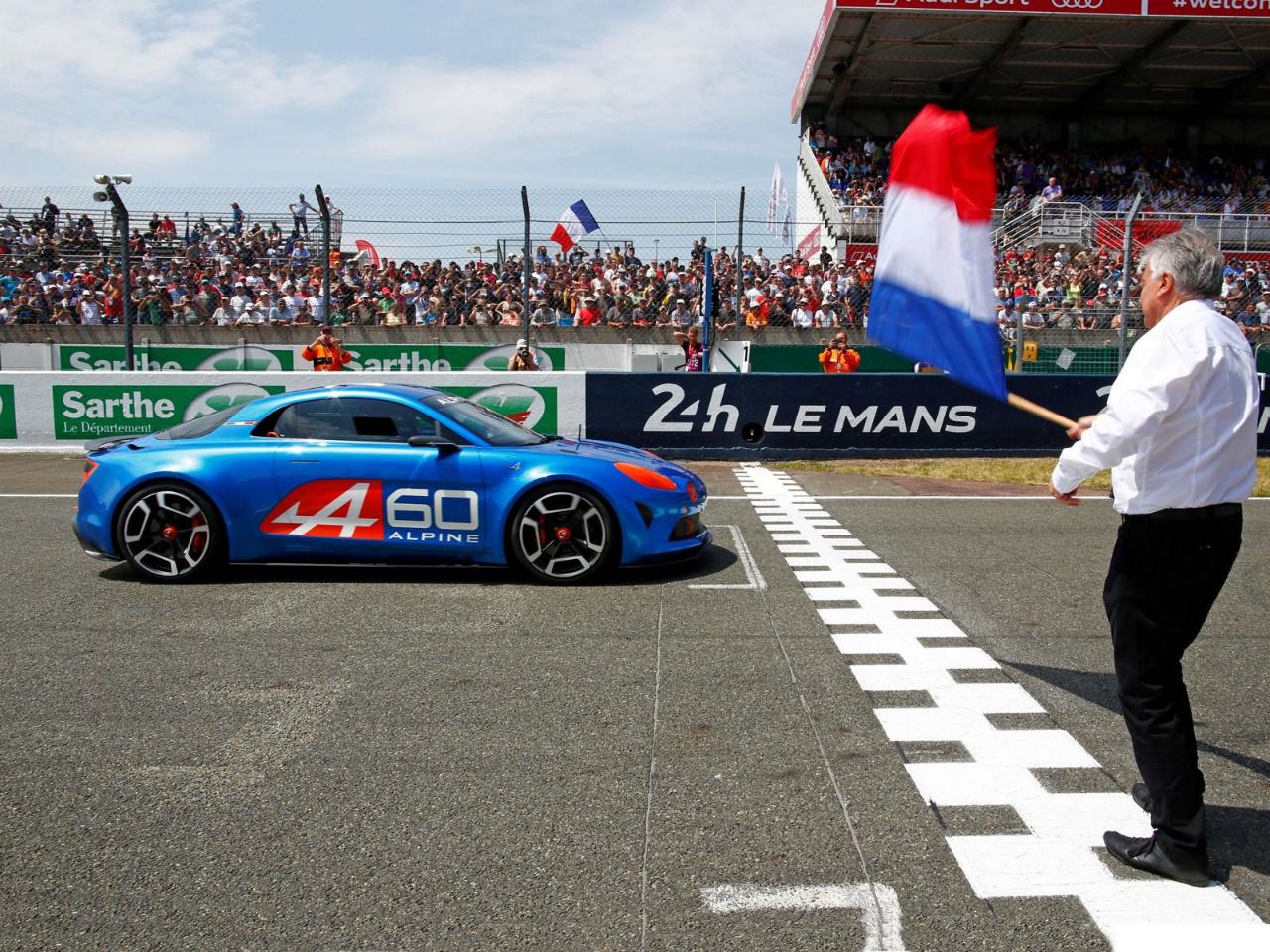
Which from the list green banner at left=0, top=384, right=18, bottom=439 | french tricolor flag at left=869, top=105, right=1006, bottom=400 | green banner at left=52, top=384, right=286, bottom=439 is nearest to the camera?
french tricolor flag at left=869, top=105, right=1006, bottom=400

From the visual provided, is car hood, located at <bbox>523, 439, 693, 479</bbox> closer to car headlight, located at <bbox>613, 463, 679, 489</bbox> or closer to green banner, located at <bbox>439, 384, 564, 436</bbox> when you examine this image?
car headlight, located at <bbox>613, 463, 679, 489</bbox>

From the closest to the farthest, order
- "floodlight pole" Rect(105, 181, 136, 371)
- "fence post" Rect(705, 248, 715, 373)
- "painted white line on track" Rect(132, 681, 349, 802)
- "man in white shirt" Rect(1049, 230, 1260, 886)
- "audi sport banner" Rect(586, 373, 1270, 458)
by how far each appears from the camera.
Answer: "man in white shirt" Rect(1049, 230, 1260, 886)
"painted white line on track" Rect(132, 681, 349, 802)
"audi sport banner" Rect(586, 373, 1270, 458)
"floodlight pole" Rect(105, 181, 136, 371)
"fence post" Rect(705, 248, 715, 373)

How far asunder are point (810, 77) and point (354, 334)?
1927 centimetres

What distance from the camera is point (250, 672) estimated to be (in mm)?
4945

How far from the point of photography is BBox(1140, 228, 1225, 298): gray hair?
3043 mm

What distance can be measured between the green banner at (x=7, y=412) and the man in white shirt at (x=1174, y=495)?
14478mm

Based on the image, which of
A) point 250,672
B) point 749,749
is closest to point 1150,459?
point 749,749

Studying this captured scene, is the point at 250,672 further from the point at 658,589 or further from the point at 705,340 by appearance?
the point at 705,340

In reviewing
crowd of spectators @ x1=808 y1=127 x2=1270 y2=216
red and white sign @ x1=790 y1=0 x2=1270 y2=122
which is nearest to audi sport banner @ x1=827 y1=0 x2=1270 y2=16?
red and white sign @ x1=790 y1=0 x2=1270 y2=122

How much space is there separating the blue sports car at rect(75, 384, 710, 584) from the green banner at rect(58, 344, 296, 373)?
13.6m

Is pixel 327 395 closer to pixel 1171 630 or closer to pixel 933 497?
pixel 1171 630

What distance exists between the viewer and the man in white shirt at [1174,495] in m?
2.91

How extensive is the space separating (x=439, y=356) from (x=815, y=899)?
18062 mm

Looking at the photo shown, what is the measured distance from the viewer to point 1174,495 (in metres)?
2.96
